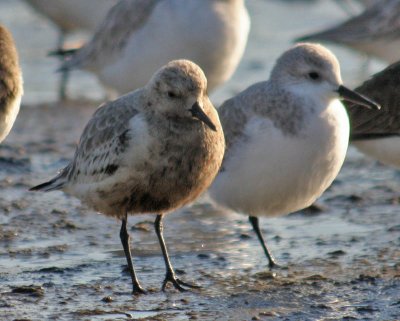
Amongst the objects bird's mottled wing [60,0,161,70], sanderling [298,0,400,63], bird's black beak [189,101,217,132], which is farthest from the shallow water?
sanderling [298,0,400,63]

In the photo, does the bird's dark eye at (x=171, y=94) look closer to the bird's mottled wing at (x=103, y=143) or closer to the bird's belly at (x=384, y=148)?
the bird's mottled wing at (x=103, y=143)

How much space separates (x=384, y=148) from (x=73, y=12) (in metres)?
6.11

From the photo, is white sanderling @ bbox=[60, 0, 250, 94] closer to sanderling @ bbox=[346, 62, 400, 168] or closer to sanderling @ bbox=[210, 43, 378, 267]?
sanderling @ bbox=[346, 62, 400, 168]

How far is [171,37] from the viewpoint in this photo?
962cm

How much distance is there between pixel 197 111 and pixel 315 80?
0.90m

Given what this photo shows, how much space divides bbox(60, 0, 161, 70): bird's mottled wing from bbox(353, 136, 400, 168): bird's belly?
10.2 feet

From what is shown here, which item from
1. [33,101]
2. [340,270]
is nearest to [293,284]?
[340,270]

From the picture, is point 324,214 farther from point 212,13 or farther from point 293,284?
point 212,13

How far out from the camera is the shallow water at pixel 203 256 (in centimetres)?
552

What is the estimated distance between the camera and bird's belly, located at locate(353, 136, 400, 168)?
7172 millimetres

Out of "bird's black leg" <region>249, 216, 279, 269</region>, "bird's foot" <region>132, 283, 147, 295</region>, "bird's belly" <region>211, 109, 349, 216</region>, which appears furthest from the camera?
"bird's black leg" <region>249, 216, 279, 269</region>

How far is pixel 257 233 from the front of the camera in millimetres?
6484

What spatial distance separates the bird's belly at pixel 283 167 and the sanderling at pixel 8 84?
166 centimetres

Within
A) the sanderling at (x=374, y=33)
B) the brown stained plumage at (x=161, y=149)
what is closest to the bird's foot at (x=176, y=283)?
the brown stained plumage at (x=161, y=149)
